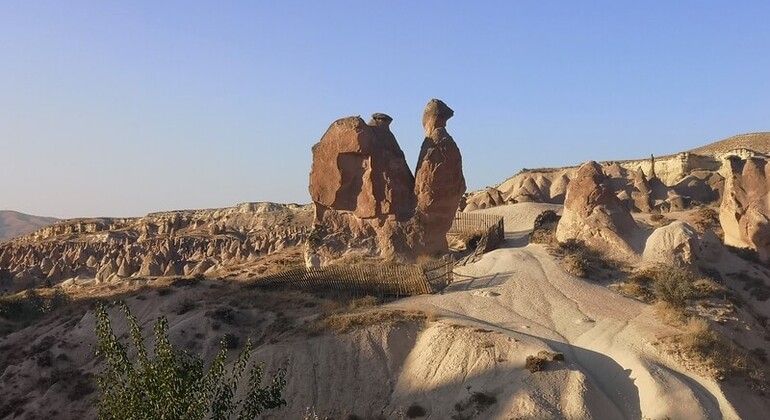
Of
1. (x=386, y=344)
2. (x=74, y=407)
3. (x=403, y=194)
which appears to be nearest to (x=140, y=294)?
(x=74, y=407)

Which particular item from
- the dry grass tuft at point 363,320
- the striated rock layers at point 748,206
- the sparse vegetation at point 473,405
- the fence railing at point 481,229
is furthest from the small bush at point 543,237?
the sparse vegetation at point 473,405

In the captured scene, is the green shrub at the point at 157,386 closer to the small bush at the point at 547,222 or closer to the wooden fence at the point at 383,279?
the wooden fence at the point at 383,279

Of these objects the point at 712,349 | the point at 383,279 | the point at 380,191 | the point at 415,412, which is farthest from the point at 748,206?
the point at 415,412

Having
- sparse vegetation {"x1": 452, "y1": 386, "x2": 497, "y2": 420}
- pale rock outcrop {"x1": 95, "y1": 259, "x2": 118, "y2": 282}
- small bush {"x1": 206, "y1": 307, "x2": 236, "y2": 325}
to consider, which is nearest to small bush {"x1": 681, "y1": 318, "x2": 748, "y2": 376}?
sparse vegetation {"x1": 452, "y1": 386, "x2": 497, "y2": 420}

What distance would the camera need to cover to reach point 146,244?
238ft

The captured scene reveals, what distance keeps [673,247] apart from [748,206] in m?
6.67

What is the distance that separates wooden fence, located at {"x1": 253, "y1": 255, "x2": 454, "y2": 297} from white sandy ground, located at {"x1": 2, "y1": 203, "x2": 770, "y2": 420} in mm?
675

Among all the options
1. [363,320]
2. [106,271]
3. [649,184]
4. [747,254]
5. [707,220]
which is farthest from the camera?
[106,271]

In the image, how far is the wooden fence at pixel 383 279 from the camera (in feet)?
90.3

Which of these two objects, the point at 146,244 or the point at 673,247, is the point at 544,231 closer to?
the point at 673,247

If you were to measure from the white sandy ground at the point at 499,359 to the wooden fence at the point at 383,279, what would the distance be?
0.67 m

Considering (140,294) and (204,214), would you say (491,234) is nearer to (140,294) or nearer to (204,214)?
(140,294)

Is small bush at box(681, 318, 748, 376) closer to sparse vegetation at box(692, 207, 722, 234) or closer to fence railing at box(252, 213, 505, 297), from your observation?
fence railing at box(252, 213, 505, 297)

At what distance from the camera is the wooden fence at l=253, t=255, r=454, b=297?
90.3 ft
